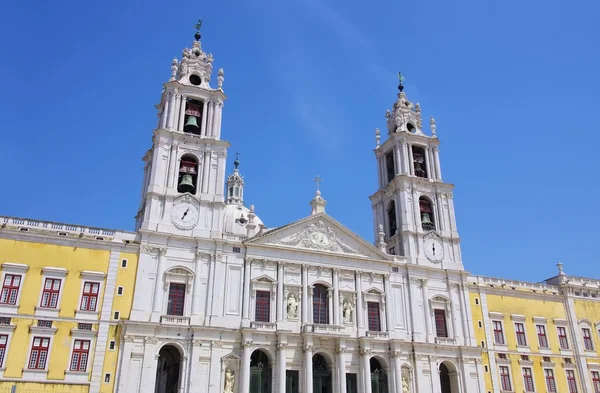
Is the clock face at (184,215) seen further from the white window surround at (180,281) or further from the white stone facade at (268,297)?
the white window surround at (180,281)

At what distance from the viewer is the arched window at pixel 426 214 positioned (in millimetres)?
45331

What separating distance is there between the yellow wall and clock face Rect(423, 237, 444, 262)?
2190 cm

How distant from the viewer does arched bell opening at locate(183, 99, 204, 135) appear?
1620 inches

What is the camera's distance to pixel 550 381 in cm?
4259

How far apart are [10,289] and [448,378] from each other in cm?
2969

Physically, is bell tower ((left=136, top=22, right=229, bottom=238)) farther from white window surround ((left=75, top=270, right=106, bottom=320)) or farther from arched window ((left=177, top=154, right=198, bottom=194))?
white window surround ((left=75, top=270, right=106, bottom=320))

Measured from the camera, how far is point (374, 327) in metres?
39.2

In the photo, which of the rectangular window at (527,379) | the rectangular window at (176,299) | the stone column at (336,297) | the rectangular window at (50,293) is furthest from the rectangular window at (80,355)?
the rectangular window at (527,379)

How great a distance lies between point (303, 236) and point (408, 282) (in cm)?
869

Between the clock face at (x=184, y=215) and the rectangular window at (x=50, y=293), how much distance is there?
818 cm

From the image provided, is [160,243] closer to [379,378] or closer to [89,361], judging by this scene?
[89,361]

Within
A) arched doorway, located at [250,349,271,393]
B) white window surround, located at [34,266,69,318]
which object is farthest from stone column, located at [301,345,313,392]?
white window surround, located at [34,266,69,318]

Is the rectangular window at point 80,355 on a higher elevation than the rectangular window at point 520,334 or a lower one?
lower

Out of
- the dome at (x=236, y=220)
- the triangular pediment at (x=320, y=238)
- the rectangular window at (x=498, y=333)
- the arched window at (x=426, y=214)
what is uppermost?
the dome at (x=236, y=220)
